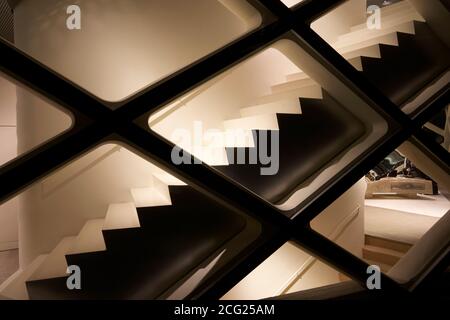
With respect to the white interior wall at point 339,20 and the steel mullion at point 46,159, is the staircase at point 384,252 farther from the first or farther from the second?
the steel mullion at point 46,159

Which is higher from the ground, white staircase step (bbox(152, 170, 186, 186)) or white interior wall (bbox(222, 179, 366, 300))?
white staircase step (bbox(152, 170, 186, 186))

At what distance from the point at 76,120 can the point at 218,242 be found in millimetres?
723

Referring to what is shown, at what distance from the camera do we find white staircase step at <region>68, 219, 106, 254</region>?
142 centimetres

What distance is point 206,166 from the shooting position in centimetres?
102

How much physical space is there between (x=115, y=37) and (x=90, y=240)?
1501 mm

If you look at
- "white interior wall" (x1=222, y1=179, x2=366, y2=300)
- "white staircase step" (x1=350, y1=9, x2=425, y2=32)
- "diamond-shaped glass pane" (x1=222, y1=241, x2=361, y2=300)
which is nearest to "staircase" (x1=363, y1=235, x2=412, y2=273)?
"white interior wall" (x1=222, y1=179, x2=366, y2=300)

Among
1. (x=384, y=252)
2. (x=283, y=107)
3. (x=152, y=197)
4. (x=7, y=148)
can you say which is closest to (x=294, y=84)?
(x=283, y=107)

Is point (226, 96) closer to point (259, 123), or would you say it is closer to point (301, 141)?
point (259, 123)

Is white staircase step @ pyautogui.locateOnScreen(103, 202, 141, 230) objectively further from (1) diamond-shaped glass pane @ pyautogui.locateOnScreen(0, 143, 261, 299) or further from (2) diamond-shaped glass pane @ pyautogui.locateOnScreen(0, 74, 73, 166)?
(2) diamond-shaped glass pane @ pyautogui.locateOnScreen(0, 74, 73, 166)

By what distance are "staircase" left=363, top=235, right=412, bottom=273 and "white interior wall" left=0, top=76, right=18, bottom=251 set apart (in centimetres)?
464

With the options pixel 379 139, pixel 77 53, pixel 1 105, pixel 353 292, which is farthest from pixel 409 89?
pixel 1 105

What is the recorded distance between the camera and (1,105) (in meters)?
4.20

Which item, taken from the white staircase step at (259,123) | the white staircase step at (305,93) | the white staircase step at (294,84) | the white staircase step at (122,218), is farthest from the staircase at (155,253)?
the white staircase step at (294,84)

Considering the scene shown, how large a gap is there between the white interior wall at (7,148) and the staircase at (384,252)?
4635 mm
